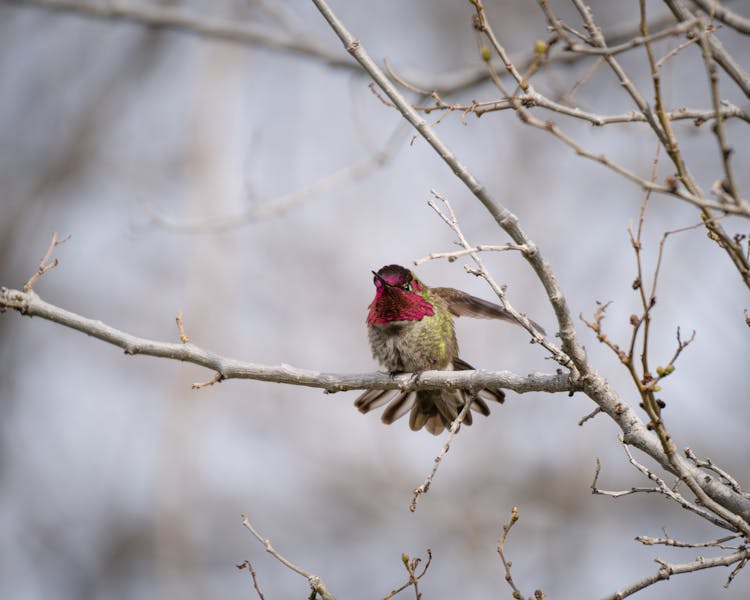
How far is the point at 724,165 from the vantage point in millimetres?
2506

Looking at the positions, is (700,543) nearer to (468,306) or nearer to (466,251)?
(466,251)

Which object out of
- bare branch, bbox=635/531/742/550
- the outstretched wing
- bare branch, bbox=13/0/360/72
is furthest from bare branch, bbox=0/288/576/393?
bare branch, bbox=13/0/360/72

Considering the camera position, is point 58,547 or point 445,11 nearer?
point 58,547

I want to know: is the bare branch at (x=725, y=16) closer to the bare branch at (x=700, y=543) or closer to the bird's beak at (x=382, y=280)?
the bare branch at (x=700, y=543)

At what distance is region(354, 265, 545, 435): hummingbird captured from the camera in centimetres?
563

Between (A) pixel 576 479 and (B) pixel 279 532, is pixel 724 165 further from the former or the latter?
(B) pixel 279 532

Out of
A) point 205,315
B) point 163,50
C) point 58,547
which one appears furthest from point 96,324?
point 163,50

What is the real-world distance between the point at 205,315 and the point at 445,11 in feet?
24.6

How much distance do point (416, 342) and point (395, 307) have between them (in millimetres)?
317

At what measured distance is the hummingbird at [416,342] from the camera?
18.5 feet

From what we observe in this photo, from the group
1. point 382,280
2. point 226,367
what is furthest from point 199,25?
point 226,367

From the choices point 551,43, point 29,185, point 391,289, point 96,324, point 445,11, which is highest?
point 445,11

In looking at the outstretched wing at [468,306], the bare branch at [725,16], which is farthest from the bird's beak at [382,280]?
the bare branch at [725,16]

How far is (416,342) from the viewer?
18.5ft
